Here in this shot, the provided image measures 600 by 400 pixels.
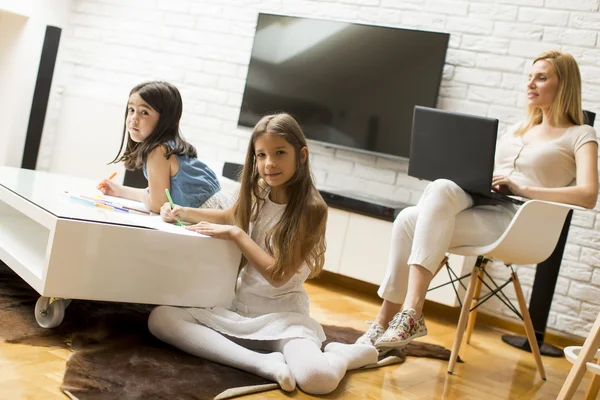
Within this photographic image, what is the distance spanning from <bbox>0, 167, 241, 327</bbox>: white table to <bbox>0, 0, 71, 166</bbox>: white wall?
2.43 metres

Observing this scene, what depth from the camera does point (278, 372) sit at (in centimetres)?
172

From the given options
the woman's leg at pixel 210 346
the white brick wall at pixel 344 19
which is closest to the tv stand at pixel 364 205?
the white brick wall at pixel 344 19

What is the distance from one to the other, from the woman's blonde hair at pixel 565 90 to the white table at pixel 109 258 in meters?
1.21

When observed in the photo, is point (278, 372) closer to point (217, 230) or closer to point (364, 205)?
point (217, 230)

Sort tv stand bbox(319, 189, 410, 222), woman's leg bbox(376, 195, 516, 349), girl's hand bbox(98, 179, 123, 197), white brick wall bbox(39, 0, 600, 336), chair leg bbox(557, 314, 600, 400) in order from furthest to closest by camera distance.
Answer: tv stand bbox(319, 189, 410, 222), white brick wall bbox(39, 0, 600, 336), girl's hand bbox(98, 179, 123, 197), woman's leg bbox(376, 195, 516, 349), chair leg bbox(557, 314, 600, 400)

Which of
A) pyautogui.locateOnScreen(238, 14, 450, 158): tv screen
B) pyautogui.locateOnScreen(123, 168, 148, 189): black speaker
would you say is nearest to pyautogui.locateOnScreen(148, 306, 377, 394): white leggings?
pyautogui.locateOnScreen(238, 14, 450, 158): tv screen

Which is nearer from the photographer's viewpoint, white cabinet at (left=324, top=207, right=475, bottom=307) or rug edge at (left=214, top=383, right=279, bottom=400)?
rug edge at (left=214, top=383, right=279, bottom=400)

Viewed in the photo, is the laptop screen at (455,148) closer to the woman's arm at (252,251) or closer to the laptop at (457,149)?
the laptop at (457,149)

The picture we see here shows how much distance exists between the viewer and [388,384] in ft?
6.45

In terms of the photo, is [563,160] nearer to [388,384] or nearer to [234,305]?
[388,384]

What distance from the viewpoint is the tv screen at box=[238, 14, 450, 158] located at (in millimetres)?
3529

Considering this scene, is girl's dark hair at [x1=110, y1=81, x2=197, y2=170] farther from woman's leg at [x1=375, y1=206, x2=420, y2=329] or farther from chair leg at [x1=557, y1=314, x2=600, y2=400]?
chair leg at [x1=557, y1=314, x2=600, y2=400]

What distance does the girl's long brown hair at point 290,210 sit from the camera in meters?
1.96

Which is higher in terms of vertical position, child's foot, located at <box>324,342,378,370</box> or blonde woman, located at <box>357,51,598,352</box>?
blonde woman, located at <box>357,51,598,352</box>
